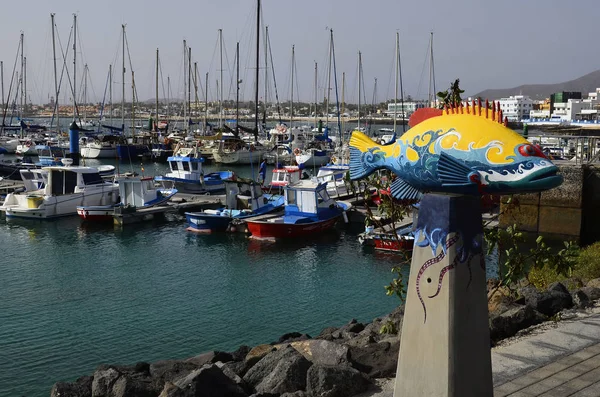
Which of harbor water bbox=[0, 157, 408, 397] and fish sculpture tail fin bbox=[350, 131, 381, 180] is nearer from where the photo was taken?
fish sculpture tail fin bbox=[350, 131, 381, 180]

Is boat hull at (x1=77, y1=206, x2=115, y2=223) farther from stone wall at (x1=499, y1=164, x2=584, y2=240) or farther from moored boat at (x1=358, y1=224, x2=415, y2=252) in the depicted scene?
stone wall at (x1=499, y1=164, x2=584, y2=240)

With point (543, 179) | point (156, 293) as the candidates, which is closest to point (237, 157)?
point (156, 293)

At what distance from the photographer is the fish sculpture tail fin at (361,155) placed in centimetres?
848

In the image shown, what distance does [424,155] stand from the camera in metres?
7.66

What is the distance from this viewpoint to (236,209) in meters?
31.6

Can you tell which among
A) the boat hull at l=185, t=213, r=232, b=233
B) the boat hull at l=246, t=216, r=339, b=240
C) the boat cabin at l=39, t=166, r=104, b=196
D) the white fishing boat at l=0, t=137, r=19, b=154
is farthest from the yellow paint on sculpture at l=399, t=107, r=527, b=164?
the white fishing boat at l=0, t=137, r=19, b=154

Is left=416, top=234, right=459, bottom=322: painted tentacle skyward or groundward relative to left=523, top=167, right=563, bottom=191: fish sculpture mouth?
groundward

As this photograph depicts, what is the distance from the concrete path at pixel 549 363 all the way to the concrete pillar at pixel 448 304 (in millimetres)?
1639

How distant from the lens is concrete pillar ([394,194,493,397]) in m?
7.57

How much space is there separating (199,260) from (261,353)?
14094 mm

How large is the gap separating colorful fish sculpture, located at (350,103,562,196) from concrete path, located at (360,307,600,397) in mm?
3096

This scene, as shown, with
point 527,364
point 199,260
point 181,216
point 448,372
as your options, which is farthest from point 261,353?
point 181,216

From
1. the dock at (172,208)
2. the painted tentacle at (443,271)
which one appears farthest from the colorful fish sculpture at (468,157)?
the dock at (172,208)

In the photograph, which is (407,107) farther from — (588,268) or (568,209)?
(588,268)
